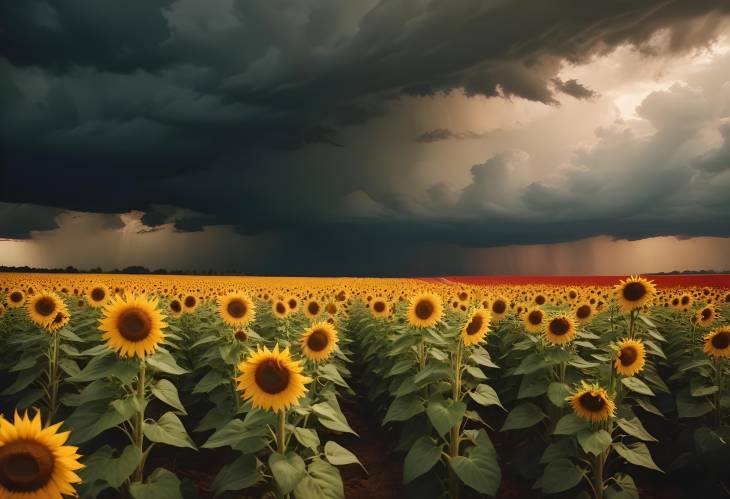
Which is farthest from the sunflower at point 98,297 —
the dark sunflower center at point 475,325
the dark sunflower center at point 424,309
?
the dark sunflower center at point 475,325

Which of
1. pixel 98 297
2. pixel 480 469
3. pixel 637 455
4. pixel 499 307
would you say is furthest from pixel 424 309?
pixel 98 297

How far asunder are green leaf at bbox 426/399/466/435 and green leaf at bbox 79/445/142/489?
10.7ft

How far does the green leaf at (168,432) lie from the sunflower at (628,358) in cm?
533

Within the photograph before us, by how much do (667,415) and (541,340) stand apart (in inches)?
130

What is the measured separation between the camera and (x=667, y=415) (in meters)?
9.27

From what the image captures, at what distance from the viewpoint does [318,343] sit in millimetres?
6812

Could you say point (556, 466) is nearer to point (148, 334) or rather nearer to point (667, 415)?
point (667, 415)

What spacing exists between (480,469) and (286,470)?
8.79ft

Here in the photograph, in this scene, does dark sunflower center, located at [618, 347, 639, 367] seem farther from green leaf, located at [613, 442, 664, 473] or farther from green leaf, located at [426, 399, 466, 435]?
green leaf, located at [426, 399, 466, 435]

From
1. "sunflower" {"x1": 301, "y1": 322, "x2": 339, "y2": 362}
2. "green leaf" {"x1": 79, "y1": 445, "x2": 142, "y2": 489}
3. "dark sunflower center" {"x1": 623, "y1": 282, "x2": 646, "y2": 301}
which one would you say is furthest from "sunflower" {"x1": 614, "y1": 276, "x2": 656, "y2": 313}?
"green leaf" {"x1": 79, "y1": 445, "x2": 142, "y2": 489}

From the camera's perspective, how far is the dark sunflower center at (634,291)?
8680 mm

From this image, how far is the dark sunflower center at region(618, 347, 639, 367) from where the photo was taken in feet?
22.0

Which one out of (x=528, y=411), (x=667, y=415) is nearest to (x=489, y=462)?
(x=528, y=411)

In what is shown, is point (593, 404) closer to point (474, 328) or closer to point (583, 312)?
point (474, 328)
